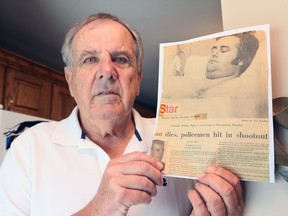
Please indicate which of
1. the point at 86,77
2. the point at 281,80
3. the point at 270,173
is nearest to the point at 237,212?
the point at 270,173

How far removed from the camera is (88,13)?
203cm

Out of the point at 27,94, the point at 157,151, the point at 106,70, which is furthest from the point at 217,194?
the point at 27,94

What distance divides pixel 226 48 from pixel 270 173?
21 centimetres

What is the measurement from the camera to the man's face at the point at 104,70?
79cm

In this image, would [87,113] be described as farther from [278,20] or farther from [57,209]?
[278,20]

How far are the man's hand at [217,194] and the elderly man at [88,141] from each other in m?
0.18

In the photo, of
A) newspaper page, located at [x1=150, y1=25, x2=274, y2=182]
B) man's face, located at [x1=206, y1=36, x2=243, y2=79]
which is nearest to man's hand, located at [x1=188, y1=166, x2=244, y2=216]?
newspaper page, located at [x1=150, y1=25, x2=274, y2=182]

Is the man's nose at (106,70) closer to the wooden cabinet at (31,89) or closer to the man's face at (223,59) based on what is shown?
the man's face at (223,59)

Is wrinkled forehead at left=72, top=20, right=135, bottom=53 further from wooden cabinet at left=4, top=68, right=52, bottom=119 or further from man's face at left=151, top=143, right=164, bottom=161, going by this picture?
wooden cabinet at left=4, top=68, right=52, bottom=119

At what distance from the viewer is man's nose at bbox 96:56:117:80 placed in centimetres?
78

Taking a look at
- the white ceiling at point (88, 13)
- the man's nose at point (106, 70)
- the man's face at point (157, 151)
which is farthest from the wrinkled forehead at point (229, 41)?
the white ceiling at point (88, 13)

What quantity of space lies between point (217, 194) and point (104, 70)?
43cm

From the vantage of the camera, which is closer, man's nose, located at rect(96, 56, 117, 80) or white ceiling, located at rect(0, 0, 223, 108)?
man's nose, located at rect(96, 56, 117, 80)

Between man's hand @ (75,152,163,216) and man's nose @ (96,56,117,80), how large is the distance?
29 centimetres
